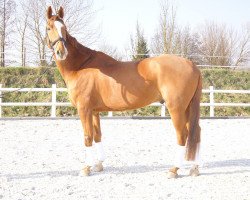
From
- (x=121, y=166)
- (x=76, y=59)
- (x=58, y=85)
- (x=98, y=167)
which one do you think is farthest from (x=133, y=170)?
(x=58, y=85)

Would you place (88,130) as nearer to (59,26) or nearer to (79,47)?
(79,47)

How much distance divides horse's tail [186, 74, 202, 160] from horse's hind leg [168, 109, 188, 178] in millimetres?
75

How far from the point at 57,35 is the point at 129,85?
1172 millimetres

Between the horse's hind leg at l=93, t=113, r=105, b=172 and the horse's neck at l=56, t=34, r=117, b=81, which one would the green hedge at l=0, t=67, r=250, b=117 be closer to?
the horse's hind leg at l=93, t=113, r=105, b=172

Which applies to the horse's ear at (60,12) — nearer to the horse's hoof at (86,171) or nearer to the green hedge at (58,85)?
the horse's hoof at (86,171)

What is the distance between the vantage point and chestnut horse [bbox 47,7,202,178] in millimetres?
4828

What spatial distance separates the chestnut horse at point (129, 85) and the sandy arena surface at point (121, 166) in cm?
40

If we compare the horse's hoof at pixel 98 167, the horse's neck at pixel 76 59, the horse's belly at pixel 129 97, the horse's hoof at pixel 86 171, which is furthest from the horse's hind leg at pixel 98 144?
the horse's neck at pixel 76 59

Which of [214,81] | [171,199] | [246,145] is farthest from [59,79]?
[171,199]

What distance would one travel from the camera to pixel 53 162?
5828 mm

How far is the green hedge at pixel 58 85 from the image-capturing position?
53.3 ft

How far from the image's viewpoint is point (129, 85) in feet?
16.4

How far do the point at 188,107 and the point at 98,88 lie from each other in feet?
4.21

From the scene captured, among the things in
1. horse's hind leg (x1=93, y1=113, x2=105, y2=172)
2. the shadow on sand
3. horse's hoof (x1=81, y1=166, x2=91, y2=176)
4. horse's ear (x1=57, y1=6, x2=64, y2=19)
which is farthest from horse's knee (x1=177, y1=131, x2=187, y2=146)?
horse's ear (x1=57, y1=6, x2=64, y2=19)
